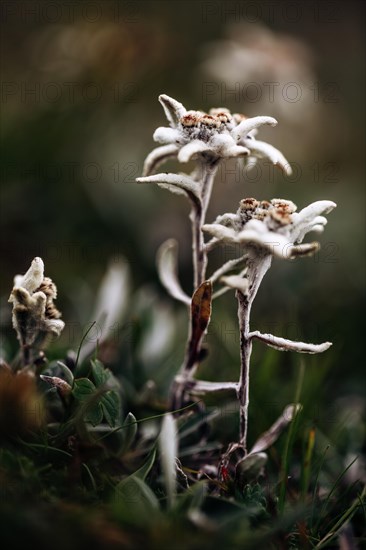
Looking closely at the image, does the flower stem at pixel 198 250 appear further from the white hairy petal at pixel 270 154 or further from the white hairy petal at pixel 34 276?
Answer: the white hairy petal at pixel 34 276

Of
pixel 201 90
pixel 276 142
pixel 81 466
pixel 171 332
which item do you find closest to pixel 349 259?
pixel 276 142

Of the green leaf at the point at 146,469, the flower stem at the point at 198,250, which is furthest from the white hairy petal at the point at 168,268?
the green leaf at the point at 146,469

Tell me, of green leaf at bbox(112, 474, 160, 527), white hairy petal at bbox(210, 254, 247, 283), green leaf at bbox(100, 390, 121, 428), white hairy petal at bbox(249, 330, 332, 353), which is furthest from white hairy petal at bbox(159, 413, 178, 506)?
white hairy petal at bbox(210, 254, 247, 283)

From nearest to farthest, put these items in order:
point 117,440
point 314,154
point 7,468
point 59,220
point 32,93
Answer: point 7,468 < point 117,440 < point 59,220 < point 32,93 < point 314,154

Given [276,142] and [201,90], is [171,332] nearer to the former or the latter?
[276,142]

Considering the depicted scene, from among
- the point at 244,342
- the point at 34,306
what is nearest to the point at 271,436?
the point at 244,342

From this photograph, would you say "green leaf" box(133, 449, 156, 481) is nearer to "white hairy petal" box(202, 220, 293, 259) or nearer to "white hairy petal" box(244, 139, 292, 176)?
"white hairy petal" box(202, 220, 293, 259)
